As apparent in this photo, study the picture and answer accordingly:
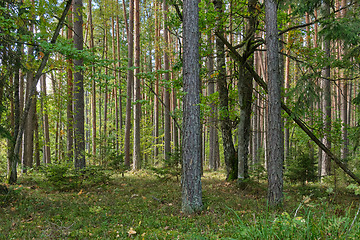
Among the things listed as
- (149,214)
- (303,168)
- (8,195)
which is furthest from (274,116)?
(8,195)

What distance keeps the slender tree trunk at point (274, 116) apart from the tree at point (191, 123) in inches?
69.4

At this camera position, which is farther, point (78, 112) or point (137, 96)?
point (137, 96)

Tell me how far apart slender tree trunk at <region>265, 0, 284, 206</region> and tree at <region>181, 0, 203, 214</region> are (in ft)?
5.78

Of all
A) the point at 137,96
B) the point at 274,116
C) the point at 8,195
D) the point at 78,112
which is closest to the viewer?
the point at 274,116

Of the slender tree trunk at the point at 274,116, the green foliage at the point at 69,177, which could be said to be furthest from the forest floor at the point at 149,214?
the slender tree trunk at the point at 274,116

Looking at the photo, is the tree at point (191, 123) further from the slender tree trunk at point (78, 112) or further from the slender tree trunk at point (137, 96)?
the slender tree trunk at point (137, 96)

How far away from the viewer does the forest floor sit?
3260 millimetres

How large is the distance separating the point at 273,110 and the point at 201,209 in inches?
118

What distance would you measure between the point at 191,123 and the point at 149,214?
2.44 meters

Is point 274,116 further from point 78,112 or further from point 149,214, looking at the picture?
point 78,112

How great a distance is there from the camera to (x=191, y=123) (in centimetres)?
602

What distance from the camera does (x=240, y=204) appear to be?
6590 mm

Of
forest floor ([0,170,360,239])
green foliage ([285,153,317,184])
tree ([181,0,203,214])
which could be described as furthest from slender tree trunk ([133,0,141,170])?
green foliage ([285,153,317,184])

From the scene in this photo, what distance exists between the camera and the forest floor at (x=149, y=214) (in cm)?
326
